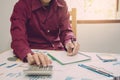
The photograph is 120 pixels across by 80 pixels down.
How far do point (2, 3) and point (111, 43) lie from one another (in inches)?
43.9

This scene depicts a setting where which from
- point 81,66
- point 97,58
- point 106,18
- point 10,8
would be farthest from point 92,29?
point 81,66

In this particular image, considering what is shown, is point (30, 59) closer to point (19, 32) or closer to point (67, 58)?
point (67, 58)

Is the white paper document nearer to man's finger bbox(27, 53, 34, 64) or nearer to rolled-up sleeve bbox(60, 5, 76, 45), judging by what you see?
man's finger bbox(27, 53, 34, 64)

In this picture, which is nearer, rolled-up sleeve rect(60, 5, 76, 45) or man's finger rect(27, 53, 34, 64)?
man's finger rect(27, 53, 34, 64)

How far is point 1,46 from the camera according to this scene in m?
1.92

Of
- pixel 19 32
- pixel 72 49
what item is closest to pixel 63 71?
pixel 72 49

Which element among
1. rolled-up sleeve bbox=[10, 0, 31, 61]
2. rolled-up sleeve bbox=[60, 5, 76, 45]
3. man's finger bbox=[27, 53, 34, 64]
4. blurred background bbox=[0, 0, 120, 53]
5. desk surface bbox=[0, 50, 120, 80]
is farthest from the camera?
blurred background bbox=[0, 0, 120, 53]

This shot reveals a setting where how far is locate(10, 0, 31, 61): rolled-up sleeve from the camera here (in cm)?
97

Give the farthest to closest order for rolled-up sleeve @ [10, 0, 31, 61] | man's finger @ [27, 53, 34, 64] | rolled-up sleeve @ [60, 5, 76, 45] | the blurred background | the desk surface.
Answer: the blurred background
rolled-up sleeve @ [60, 5, 76, 45]
rolled-up sleeve @ [10, 0, 31, 61]
man's finger @ [27, 53, 34, 64]
the desk surface

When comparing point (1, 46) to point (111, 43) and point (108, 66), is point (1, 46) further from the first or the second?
point (108, 66)

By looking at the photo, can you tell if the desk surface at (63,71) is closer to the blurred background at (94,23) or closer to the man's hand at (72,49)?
the man's hand at (72,49)

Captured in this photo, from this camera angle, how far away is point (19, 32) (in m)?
1.11

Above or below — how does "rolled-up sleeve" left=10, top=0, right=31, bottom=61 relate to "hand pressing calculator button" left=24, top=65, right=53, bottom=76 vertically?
above

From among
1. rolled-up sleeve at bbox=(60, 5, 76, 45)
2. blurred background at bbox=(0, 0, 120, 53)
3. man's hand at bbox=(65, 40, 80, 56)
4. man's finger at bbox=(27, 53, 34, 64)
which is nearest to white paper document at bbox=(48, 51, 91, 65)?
man's hand at bbox=(65, 40, 80, 56)
